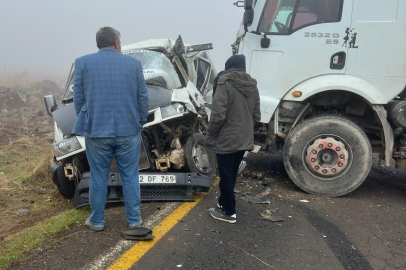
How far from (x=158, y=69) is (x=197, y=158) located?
4.87 feet

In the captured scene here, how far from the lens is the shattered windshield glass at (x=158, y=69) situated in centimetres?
486

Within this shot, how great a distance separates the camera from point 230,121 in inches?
139

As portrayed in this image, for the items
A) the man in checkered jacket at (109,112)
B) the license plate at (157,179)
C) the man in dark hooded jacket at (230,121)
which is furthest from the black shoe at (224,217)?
the man in checkered jacket at (109,112)

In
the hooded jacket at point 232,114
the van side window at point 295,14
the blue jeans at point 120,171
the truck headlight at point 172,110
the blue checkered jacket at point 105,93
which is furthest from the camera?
the van side window at point 295,14

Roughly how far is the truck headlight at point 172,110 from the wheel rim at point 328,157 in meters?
1.80

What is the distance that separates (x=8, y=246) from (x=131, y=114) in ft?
5.27

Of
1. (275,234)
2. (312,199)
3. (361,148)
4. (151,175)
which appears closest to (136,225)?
(151,175)

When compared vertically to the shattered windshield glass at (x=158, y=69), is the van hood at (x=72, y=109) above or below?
below

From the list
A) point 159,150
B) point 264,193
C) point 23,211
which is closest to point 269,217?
point 264,193

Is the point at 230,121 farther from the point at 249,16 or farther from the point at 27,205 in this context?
the point at 27,205

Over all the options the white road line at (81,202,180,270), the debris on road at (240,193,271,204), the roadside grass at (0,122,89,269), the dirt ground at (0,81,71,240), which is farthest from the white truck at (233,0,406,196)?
the dirt ground at (0,81,71,240)

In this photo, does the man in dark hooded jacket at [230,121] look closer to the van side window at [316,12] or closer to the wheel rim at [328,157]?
the wheel rim at [328,157]

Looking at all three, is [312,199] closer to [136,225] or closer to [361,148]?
[361,148]

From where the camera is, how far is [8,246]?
3.03 metres
